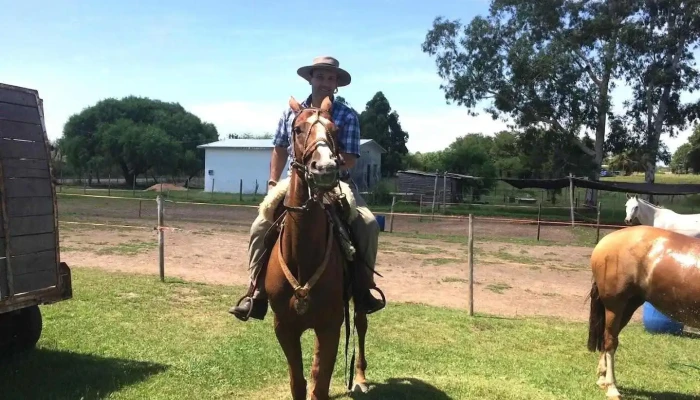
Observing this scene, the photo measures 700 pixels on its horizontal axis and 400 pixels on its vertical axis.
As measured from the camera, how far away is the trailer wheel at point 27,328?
5516 millimetres

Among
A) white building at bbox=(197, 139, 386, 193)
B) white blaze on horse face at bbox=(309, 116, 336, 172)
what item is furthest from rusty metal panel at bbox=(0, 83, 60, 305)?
white building at bbox=(197, 139, 386, 193)

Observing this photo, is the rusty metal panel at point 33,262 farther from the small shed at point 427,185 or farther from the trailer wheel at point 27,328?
the small shed at point 427,185

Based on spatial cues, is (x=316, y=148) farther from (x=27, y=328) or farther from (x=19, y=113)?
(x=27, y=328)

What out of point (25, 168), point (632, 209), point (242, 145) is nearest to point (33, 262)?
point (25, 168)

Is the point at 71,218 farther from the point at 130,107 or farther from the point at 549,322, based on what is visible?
the point at 130,107

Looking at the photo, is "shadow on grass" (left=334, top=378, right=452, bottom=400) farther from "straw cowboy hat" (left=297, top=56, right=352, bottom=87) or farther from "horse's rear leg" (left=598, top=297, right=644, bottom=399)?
"straw cowboy hat" (left=297, top=56, right=352, bottom=87)

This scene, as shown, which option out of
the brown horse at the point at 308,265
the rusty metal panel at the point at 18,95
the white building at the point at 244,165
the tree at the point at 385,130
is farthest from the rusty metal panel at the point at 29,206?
the tree at the point at 385,130

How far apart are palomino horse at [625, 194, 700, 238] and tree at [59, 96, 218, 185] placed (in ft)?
133

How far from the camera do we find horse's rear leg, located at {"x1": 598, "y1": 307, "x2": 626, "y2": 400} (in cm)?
534

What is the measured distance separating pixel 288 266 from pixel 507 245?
15.3 meters

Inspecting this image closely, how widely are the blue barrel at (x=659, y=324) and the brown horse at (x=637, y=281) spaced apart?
7.46 feet

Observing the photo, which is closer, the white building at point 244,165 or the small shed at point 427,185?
the small shed at point 427,185

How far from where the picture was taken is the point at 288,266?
3695mm

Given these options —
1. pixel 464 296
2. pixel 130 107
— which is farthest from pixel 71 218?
pixel 130 107
